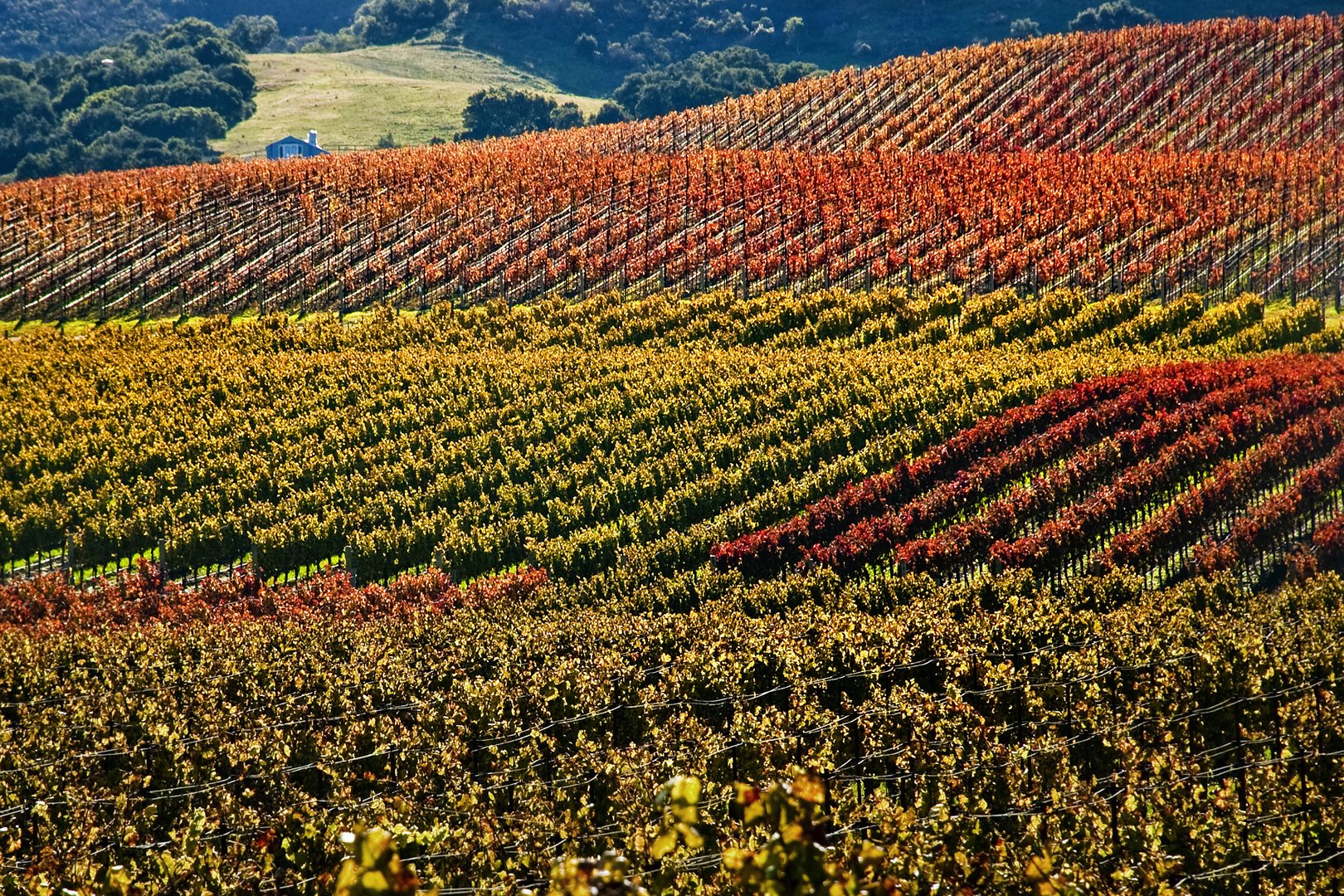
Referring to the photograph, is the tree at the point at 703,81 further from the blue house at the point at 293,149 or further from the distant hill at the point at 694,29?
the blue house at the point at 293,149

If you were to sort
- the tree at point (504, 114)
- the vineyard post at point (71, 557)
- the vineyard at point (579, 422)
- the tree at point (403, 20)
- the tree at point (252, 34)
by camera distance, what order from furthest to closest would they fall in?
the tree at point (403, 20), the tree at point (252, 34), the tree at point (504, 114), the vineyard post at point (71, 557), the vineyard at point (579, 422)

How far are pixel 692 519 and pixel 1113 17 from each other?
103 metres

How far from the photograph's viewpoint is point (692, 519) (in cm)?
2420

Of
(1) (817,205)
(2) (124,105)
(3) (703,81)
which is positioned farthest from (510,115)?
(1) (817,205)

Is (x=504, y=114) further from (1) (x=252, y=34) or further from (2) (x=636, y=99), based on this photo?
(1) (x=252, y=34)

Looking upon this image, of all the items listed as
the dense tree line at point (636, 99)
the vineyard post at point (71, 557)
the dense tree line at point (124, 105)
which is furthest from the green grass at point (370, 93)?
the vineyard post at point (71, 557)

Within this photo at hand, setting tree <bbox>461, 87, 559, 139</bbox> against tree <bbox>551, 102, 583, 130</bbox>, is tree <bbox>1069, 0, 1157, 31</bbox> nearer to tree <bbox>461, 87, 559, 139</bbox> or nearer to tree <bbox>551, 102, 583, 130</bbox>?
tree <bbox>551, 102, 583, 130</bbox>

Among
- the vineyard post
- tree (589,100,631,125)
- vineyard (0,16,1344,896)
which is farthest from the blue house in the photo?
the vineyard post

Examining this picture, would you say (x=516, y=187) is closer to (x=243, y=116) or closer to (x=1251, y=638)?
(x=1251, y=638)

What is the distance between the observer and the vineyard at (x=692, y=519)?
10945mm

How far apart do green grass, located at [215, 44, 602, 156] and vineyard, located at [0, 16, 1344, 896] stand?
54.4 meters

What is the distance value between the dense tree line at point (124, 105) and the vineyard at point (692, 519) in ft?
169

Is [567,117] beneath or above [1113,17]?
beneath

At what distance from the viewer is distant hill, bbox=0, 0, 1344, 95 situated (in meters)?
126
